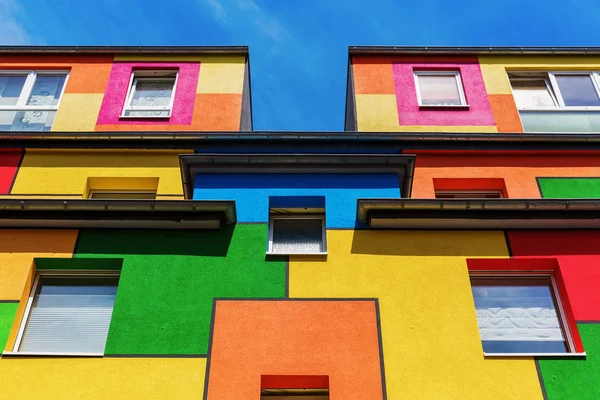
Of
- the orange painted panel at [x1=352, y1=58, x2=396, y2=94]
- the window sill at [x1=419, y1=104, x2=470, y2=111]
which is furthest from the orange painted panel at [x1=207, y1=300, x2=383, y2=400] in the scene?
the orange painted panel at [x1=352, y1=58, x2=396, y2=94]

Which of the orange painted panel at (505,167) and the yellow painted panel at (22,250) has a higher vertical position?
the orange painted panel at (505,167)

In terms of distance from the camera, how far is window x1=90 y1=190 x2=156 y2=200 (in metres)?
11.5

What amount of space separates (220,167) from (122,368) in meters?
3.97

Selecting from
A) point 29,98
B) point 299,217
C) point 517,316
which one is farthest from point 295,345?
point 29,98

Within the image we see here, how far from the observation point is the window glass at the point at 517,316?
8.38 meters

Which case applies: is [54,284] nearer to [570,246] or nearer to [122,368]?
[122,368]

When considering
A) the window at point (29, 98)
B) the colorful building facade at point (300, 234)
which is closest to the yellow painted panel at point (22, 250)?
the colorful building facade at point (300, 234)

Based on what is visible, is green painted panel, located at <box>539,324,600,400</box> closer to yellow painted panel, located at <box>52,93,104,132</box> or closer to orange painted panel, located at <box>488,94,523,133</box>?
orange painted panel, located at <box>488,94,523,133</box>

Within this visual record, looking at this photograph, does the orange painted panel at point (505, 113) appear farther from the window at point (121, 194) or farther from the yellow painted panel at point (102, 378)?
the yellow painted panel at point (102, 378)

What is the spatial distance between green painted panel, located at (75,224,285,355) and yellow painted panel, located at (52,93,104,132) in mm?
3627

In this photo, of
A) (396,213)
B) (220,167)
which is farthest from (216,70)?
(396,213)

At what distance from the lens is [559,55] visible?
1372cm

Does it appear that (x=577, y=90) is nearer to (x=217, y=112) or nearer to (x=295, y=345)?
(x=217, y=112)

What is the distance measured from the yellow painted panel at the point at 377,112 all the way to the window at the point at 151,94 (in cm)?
398
